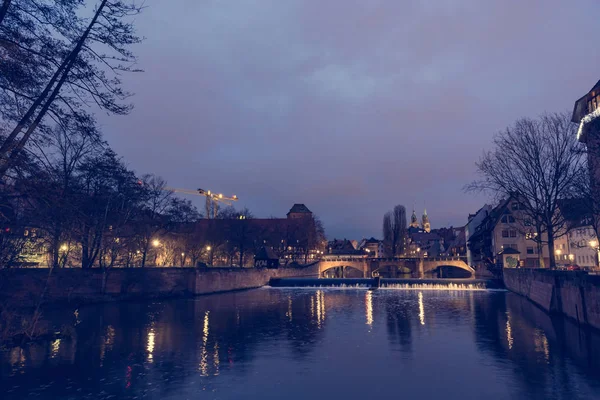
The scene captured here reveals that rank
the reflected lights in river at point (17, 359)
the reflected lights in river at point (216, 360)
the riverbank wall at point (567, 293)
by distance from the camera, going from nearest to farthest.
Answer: the reflected lights in river at point (216, 360), the reflected lights in river at point (17, 359), the riverbank wall at point (567, 293)

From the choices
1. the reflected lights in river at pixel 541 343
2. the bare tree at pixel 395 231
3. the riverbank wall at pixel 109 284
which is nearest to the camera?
the reflected lights in river at pixel 541 343

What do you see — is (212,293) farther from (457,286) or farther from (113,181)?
(457,286)

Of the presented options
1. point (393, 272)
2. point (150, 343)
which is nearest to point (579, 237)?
point (393, 272)

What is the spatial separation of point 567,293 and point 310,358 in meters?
19.4

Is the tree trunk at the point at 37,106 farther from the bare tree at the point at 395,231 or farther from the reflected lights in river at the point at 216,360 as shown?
the bare tree at the point at 395,231

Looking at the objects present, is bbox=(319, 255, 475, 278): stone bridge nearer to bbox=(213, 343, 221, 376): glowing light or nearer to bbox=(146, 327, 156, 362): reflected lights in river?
bbox=(146, 327, 156, 362): reflected lights in river

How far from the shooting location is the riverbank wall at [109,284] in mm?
37469

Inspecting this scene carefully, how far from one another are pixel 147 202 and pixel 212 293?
14.1m

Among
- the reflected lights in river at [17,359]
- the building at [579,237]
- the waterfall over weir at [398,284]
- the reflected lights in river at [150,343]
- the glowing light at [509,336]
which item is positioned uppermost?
the building at [579,237]

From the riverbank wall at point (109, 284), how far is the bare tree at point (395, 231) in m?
59.9

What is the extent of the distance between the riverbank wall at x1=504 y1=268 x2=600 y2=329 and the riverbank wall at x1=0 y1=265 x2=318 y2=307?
33999mm

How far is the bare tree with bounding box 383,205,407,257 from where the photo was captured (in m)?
113

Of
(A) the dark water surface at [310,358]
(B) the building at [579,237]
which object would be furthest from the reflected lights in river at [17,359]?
(B) the building at [579,237]

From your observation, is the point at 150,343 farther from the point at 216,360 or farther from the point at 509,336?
the point at 509,336
